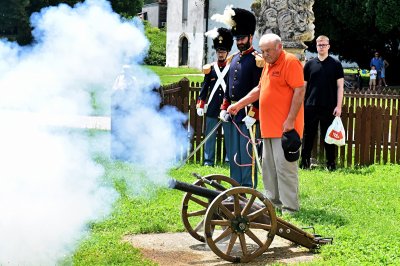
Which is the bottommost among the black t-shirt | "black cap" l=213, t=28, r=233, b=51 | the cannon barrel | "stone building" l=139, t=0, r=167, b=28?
the cannon barrel

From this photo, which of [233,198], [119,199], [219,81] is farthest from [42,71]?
[219,81]

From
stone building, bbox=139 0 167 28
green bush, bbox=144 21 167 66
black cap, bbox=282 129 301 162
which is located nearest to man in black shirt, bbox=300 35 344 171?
black cap, bbox=282 129 301 162

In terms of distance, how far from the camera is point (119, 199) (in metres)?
9.15

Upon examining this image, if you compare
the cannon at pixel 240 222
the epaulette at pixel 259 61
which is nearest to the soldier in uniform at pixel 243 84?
the epaulette at pixel 259 61

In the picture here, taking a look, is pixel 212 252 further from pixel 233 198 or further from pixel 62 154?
pixel 62 154

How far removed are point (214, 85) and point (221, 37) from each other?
0.88 metres

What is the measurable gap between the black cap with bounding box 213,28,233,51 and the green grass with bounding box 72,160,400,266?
6.30 feet

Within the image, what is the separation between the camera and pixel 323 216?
27.5ft

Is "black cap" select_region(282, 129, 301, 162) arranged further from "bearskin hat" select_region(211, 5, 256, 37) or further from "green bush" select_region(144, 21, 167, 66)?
"green bush" select_region(144, 21, 167, 66)

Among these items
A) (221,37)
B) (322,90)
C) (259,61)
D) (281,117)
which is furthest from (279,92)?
(322,90)

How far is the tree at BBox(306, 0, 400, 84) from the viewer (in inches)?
1177

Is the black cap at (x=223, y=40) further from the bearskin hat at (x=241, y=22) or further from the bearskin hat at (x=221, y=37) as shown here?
the bearskin hat at (x=241, y=22)

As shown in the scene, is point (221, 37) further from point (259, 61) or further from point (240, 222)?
point (240, 222)

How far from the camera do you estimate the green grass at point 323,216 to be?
6.75 metres
